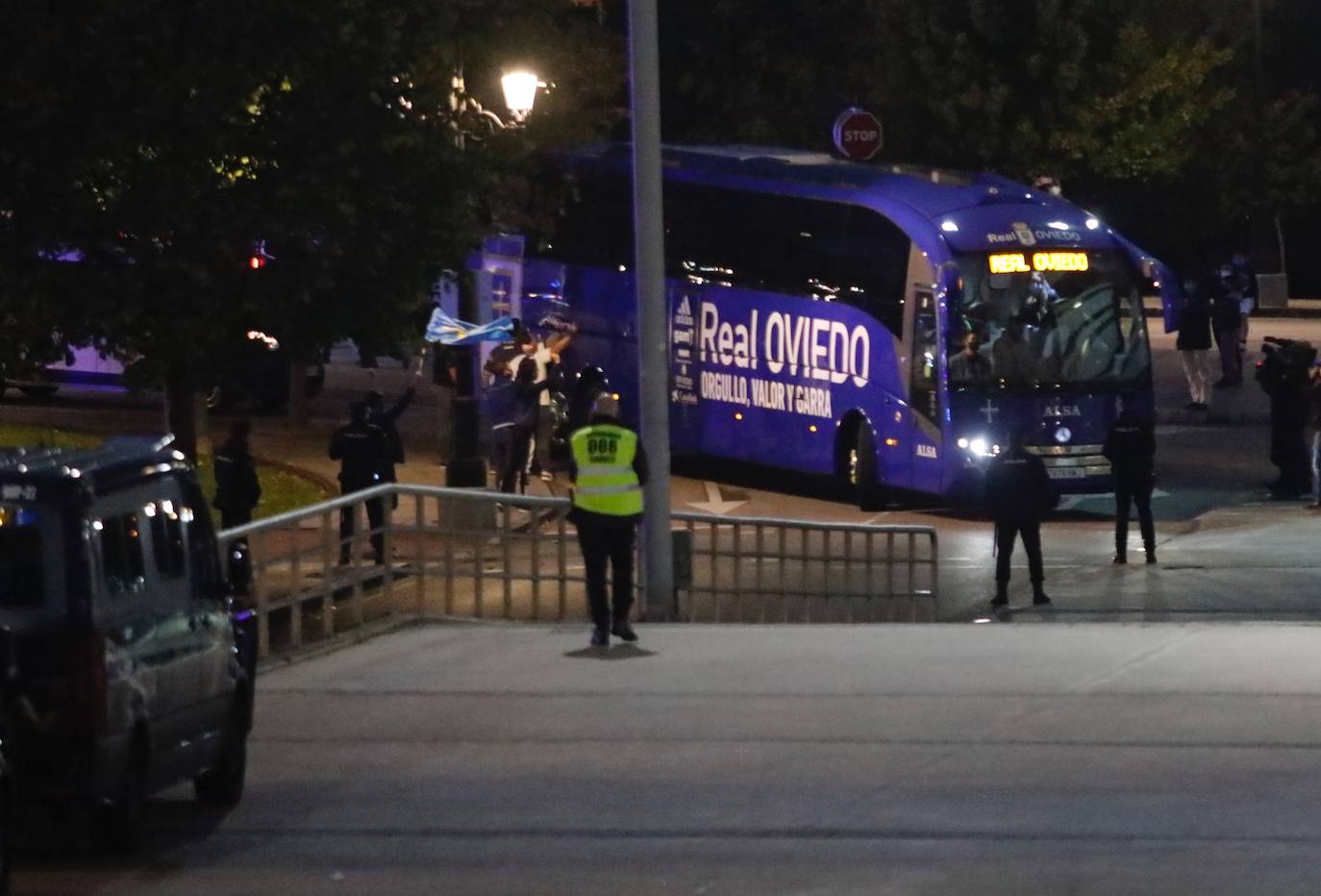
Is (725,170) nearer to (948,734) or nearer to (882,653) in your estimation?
(882,653)

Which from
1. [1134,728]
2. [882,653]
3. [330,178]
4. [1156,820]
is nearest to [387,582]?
[882,653]

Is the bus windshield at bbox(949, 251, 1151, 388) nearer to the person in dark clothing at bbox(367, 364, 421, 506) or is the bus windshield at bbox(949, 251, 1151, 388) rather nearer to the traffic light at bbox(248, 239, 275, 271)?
the person in dark clothing at bbox(367, 364, 421, 506)

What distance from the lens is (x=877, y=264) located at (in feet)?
88.3

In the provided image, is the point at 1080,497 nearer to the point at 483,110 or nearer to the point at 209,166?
the point at 483,110

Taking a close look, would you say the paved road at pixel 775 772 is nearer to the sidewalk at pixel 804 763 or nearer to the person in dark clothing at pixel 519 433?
the sidewalk at pixel 804 763

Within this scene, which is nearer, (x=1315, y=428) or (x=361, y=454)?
(x=361, y=454)

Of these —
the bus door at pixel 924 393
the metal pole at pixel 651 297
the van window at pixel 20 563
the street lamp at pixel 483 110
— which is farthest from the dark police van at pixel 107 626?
the bus door at pixel 924 393

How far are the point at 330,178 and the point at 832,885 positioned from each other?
43.1 ft

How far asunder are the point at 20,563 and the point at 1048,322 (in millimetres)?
18791

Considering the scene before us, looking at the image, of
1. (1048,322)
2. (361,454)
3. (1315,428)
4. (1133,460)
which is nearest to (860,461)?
(1048,322)

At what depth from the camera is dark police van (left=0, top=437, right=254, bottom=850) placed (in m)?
8.84

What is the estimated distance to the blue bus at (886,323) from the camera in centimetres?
2605

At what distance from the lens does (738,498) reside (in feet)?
91.8

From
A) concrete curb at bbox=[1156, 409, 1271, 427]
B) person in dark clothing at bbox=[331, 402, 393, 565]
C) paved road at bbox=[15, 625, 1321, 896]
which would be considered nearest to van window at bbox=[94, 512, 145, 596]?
paved road at bbox=[15, 625, 1321, 896]
